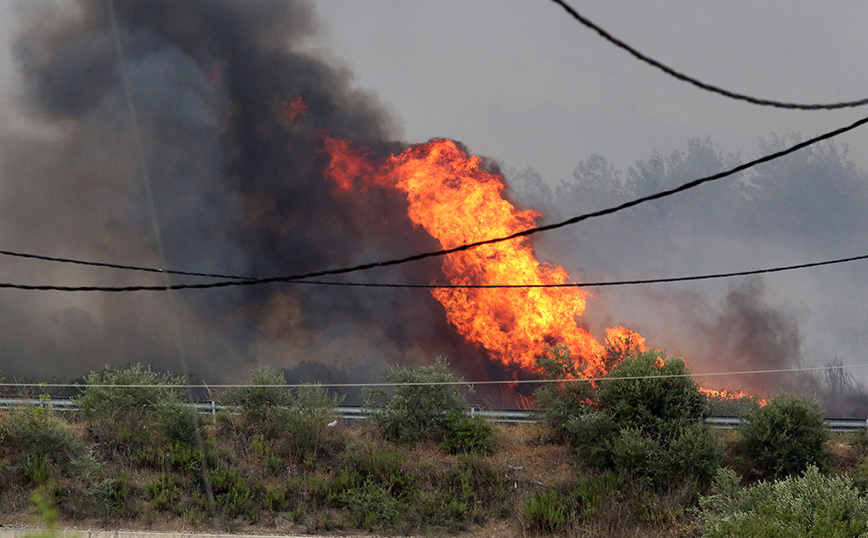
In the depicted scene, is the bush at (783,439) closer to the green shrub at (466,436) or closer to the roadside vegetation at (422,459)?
the roadside vegetation at (422,459)

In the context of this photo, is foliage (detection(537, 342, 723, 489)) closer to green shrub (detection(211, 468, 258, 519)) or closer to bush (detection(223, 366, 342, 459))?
bush (detection(223, 366, 342, 459))

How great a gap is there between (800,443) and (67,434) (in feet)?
69.7

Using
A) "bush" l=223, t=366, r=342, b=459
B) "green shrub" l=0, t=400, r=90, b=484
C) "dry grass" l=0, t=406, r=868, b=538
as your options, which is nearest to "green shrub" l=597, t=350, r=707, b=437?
"dry grass" l=0, t=406, r=868, b=538

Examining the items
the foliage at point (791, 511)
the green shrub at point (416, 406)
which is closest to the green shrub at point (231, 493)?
the green shrub at point (416, 406)

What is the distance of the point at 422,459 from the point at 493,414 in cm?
424

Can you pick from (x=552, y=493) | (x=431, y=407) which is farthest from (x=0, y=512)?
(x=552, y=493)

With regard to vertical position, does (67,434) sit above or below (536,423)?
above

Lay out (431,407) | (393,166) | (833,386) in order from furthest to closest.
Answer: (833,386), (393,166), (431,407)

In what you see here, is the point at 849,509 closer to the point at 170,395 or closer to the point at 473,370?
the point at 170,395

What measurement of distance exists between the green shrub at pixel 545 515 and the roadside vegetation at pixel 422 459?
0.15 ft

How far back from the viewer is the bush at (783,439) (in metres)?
21.3

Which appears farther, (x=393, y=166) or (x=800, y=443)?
(x=393, y=166)

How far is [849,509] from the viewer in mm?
15633

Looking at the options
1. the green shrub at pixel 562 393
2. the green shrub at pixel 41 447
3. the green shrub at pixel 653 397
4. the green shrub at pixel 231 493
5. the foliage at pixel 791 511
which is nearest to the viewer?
the foliage at pixel 791 511
